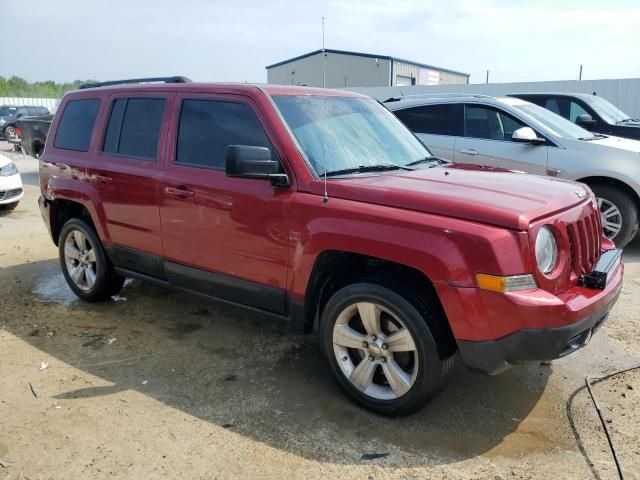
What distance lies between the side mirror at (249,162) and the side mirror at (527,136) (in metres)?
4.21

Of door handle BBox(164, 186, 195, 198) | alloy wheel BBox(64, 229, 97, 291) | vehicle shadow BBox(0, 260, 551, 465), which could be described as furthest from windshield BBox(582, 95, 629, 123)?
alloy wheel BBox(64, 229, 97, 291)

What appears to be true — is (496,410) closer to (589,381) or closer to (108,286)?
(589,381)

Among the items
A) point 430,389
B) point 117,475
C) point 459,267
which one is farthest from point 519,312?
point 117,475

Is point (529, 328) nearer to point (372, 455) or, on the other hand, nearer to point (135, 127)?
point (372, 455)

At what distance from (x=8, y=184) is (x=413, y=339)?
8.20 meters

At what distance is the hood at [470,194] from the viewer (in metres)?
2.76

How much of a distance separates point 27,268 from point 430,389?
16.6 feet

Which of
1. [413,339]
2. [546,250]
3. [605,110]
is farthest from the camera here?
[605,110]

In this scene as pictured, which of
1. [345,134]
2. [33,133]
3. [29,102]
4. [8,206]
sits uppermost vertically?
[29,102]

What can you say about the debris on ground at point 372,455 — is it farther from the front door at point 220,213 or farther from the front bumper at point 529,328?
the front door at point 220,213

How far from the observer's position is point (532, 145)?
265 inches

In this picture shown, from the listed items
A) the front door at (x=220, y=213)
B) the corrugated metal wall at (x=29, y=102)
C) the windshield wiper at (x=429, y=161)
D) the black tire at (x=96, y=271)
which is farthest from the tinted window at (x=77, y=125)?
the corrugated metal wall at (x=29, y=102)

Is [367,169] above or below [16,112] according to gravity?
below

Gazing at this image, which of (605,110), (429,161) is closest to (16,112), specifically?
(605,110)
